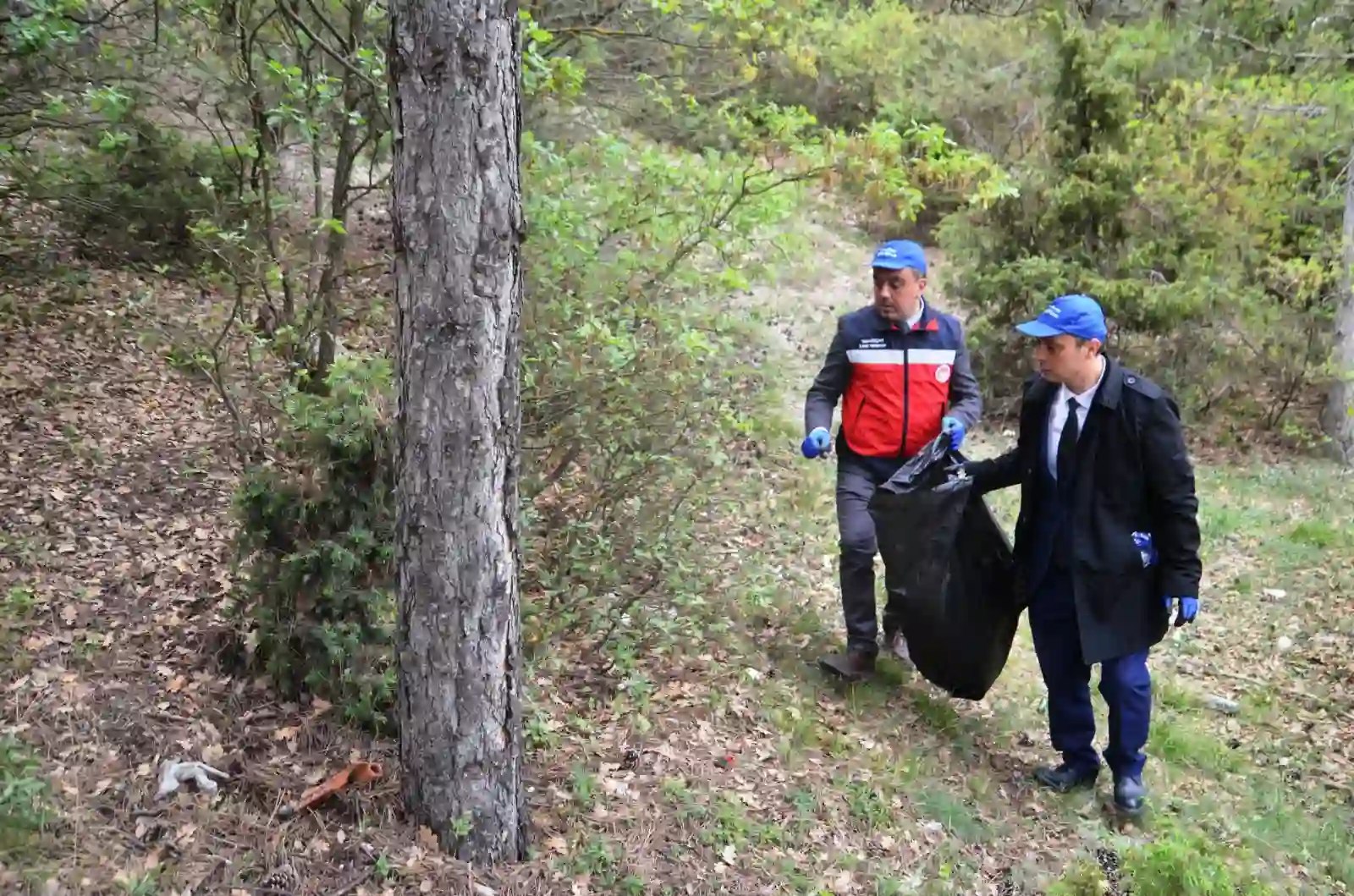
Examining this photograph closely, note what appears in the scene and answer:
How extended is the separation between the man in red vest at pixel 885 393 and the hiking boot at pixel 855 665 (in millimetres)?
170

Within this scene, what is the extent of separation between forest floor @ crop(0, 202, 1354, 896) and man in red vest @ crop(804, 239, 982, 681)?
2.78 feet

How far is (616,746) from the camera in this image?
4211 millimetres

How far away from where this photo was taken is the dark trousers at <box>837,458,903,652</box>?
4.84 m

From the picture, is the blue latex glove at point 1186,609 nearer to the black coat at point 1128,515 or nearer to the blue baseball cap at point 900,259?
the black coat at point 1128,515

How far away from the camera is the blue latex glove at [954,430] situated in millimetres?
4625

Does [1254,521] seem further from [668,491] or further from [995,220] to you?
[668,491]

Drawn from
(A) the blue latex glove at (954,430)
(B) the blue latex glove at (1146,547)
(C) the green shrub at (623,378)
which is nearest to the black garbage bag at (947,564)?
(A) the blue latex glove at (954,430)

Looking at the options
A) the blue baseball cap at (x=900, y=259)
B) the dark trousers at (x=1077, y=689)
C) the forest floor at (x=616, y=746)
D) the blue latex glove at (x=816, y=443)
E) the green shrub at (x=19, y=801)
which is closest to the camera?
the green shrub at (x=19, y=801)

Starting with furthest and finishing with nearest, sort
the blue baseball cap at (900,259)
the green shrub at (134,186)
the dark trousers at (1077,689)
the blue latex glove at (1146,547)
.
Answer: the green shrub at (134,186)
the blue baseball cap at (900,259)
the dark trousers at (1077,689)
the blue latex glove at (1146,547)

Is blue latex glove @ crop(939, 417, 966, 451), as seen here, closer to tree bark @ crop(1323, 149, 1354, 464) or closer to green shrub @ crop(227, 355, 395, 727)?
green shrub @ crop(227, 355, 395, 727)

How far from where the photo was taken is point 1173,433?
157 inches

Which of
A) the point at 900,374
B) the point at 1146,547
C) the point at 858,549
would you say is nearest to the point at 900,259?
the point at 900,374

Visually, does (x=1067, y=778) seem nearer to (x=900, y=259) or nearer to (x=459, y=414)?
(x=900, y=259)

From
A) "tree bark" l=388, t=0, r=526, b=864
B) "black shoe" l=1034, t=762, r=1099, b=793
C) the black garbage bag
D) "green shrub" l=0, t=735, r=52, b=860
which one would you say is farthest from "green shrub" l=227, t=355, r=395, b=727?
"black shoe" l=1034, t=762, r=1099, b=793
